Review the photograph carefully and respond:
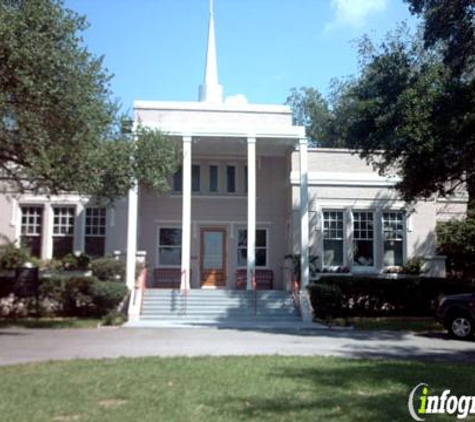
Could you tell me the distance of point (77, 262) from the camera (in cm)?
2269

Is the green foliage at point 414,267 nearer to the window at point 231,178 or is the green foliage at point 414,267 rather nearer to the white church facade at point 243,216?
the white church facade at point 243,216

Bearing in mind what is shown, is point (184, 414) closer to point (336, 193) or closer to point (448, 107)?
point (448, 107)

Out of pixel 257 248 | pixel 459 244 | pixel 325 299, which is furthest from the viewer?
pixel 257 248

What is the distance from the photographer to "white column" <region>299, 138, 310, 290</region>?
72.0 ft

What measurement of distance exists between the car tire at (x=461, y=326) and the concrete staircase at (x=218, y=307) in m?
5.41

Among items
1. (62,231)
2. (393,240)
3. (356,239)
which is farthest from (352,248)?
(62,231)

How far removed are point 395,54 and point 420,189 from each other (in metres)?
3.92

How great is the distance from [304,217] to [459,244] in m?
7.41

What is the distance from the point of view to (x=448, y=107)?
1636cm

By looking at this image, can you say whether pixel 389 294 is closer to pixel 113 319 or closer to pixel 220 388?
pixel 113 319

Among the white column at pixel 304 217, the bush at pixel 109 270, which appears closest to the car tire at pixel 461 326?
the white column at pixel 304 217

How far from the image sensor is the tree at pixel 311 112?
1844 inches

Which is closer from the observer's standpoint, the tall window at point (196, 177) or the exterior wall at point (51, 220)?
the exterior wall at point (51, 220)

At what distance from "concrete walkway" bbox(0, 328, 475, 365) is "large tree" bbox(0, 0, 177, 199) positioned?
3.80m
